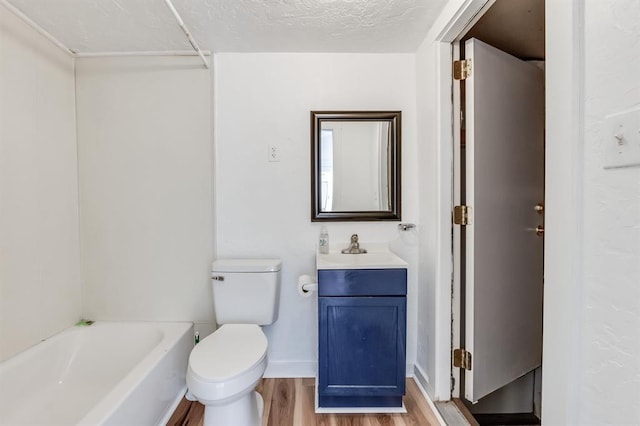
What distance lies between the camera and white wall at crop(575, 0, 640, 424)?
65 centimetres

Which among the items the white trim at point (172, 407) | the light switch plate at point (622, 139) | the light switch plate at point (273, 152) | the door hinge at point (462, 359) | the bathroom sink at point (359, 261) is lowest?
the white trim at point (172, 407)

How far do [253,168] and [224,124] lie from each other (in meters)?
0.33

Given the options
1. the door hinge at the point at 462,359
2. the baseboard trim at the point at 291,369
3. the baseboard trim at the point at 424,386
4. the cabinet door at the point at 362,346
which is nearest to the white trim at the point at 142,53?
the cabinet door at the point at 362,346

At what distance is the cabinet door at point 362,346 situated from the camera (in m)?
1.54

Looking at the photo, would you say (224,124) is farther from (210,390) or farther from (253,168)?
(210,390)

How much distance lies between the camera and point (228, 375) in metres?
1.27

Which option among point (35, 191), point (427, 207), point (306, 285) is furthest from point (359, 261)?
point (35, 191)

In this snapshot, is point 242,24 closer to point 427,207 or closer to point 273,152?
point 273,152

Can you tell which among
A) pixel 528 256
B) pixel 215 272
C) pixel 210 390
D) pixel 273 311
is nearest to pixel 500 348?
pixel 528 256

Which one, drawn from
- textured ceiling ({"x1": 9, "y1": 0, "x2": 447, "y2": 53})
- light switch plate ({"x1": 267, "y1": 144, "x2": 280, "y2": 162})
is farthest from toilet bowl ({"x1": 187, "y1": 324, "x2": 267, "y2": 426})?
textured ceiling ({"x1": 9, "y1": 0, "x2": 447, "y2": 53})

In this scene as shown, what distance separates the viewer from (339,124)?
1.92 m

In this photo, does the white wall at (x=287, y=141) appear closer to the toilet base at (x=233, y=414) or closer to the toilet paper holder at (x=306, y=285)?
the toilet paper holder at (x=306, y=285)

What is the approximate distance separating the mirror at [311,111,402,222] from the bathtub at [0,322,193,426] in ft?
3.74

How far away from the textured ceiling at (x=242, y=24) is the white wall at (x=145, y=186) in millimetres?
182
